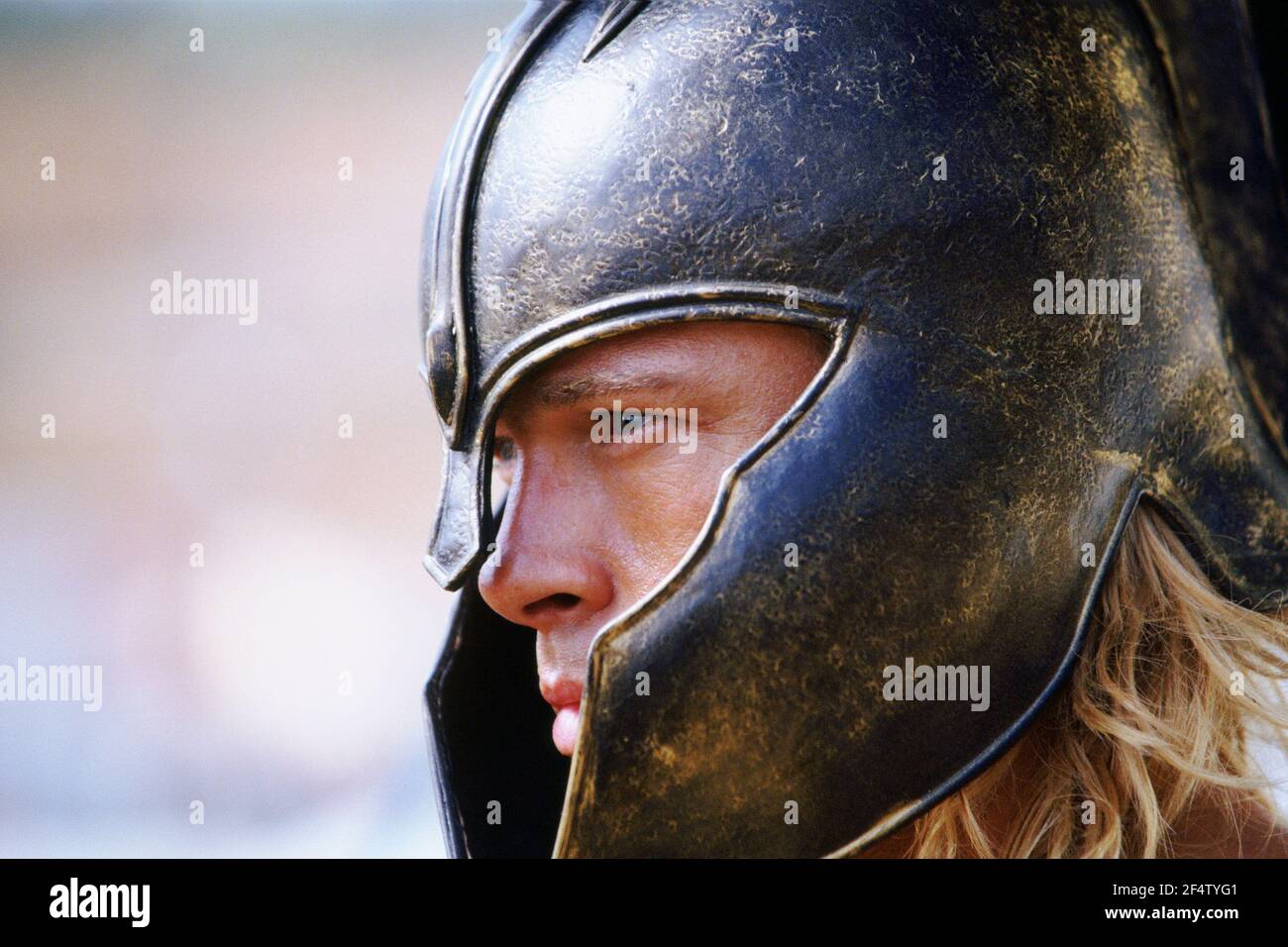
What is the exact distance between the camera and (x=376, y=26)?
339 centimetres

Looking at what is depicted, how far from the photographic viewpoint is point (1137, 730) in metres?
1.08

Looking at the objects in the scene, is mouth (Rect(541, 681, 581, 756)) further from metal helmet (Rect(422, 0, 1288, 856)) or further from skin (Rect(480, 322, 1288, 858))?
metal helmet (Rect(422, 0, 1288, 856))

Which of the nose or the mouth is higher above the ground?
the nose

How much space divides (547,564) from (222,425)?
230 cm

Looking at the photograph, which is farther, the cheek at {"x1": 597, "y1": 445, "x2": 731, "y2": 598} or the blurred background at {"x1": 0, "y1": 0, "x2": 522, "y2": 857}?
the blurred background at {"x1": 0, "y1": 0, "x2": 522, "y2": 857}

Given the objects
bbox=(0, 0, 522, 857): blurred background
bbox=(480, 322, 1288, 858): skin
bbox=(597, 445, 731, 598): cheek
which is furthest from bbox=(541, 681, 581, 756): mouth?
bbox=(0, 0, 522, 857): blurred background

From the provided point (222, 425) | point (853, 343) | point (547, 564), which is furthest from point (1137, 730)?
point (222, 425)

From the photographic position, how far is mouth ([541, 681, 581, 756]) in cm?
112

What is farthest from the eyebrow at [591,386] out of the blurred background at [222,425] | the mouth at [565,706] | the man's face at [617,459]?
the blurred background at [222,425]

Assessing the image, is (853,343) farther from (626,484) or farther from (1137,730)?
(1137,730)

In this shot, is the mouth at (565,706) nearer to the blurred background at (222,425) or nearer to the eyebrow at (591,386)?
the eyebrow at (591,386)
